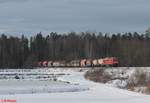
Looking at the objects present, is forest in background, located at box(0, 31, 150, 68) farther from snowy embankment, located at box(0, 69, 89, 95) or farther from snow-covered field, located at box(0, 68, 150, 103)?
snow-covered field, located at box(0, 68, 150, 103)

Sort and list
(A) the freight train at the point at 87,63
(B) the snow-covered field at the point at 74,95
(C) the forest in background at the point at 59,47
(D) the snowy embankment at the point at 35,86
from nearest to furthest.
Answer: (B) the snow-covered field at the point at 74,95, (D) the snowy embankment at the point at 35,86, (A) the freight train at the point at 87,63, (C) the forest in background at the point at 59,47

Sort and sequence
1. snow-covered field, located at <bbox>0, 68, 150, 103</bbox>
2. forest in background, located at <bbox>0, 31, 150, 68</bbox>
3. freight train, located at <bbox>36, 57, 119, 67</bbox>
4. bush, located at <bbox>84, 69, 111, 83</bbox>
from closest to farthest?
snow-covered field, located at <bbox>0, 68, 150, 103</bbox>
bush, located at <bbox>84, 69, 111, 83</bbox>
freight train, located at <bbox>36, 57, 119, 67</bbox>
forest in background, located at <bbox>0, 31, 150, 68</bbox>

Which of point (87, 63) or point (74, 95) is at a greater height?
point (74, 95)

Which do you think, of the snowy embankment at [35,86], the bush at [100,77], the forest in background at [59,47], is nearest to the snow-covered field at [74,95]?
the snowy embankment at [35,86]

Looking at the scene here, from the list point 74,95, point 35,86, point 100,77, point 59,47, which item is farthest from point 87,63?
point 74,95

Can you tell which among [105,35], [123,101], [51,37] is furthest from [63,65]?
[123,101]

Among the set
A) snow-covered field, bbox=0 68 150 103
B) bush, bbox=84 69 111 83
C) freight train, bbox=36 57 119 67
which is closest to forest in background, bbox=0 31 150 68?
freight train, bbox=36 57 119 67

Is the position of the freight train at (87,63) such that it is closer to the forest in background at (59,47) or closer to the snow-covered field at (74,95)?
the forest in background at (59,47)

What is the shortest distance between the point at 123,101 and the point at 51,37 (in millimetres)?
172308

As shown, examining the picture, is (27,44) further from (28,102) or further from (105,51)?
(28,102)

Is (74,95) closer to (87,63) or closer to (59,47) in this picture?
(87,63)

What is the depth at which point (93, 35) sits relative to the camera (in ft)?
571

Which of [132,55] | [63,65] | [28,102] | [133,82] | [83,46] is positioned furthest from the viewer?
[83,46]

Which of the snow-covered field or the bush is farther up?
the snow-covered field
